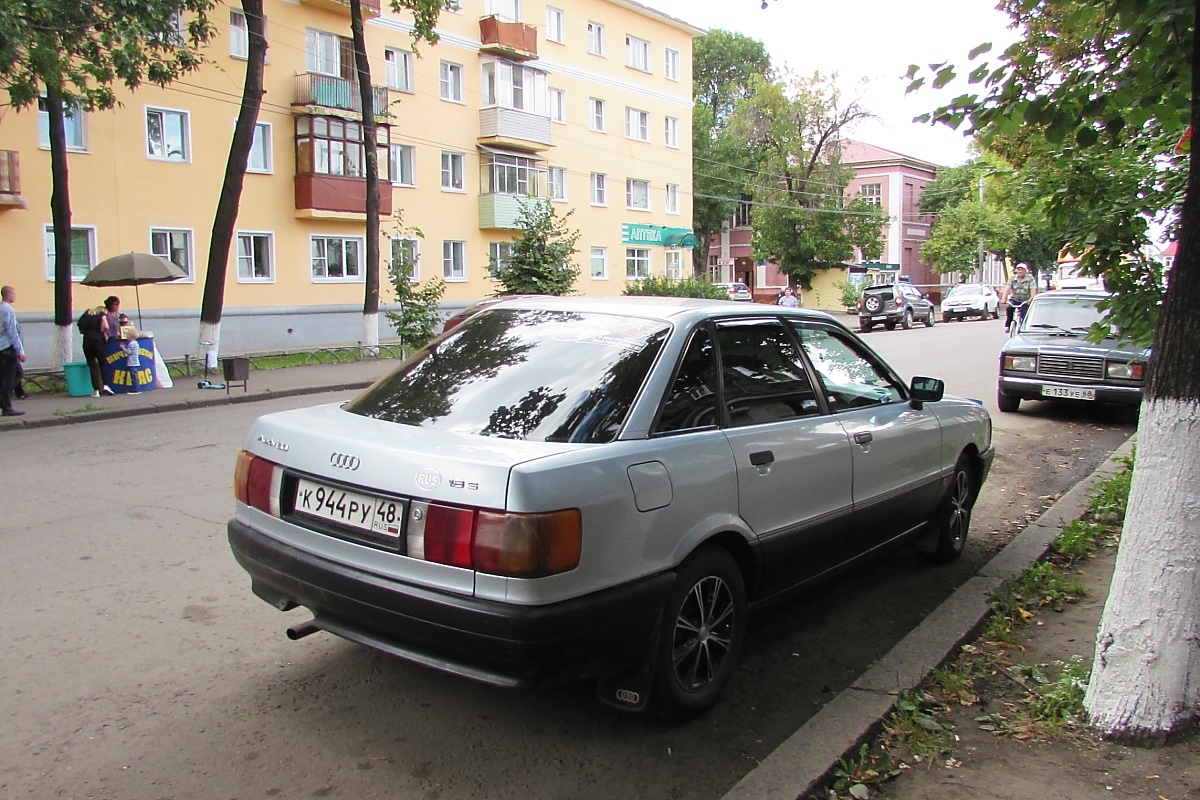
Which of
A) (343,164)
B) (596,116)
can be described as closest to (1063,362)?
(343,164)

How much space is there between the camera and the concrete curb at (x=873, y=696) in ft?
10.7

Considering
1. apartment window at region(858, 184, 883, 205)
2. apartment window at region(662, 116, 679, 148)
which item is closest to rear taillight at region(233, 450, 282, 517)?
apartment window at region(662, 116, 679, 148)

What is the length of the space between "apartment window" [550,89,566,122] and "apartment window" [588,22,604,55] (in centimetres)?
283

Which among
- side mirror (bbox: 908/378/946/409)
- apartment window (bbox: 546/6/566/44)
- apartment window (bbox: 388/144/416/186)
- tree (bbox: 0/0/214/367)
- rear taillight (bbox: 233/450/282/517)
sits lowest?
rear taillight (bbox: 233/450/282/517)

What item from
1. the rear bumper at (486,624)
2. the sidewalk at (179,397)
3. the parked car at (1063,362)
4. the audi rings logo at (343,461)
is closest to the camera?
the rear bumper at (486,624)

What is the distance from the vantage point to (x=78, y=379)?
16.9 metres

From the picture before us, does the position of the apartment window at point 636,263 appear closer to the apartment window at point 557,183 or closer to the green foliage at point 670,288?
the apartment window at point 557,183

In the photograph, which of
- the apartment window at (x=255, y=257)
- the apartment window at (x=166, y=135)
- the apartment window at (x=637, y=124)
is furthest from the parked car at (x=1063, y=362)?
the apartment window at (x=637, y=124)

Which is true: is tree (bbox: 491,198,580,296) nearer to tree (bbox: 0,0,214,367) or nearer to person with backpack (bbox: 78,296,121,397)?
tree (bbox: 0,0,214,367)

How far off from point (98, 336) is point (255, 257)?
11.3 m

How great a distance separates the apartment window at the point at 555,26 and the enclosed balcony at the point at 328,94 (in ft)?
37.2

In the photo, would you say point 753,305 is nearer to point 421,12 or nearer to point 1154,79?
point 1154,79

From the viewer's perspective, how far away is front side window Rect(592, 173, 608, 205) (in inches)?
1596

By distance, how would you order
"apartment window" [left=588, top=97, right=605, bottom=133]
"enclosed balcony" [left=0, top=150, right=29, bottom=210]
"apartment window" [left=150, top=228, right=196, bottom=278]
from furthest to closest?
"apartment window" [left=588, top=97, right=605, bottom=133] < "apartment window" [left=150, top=228, right=196, bottom=278] < "enclosed balcony" [left=0, top=150, right=29, bottom=210]
